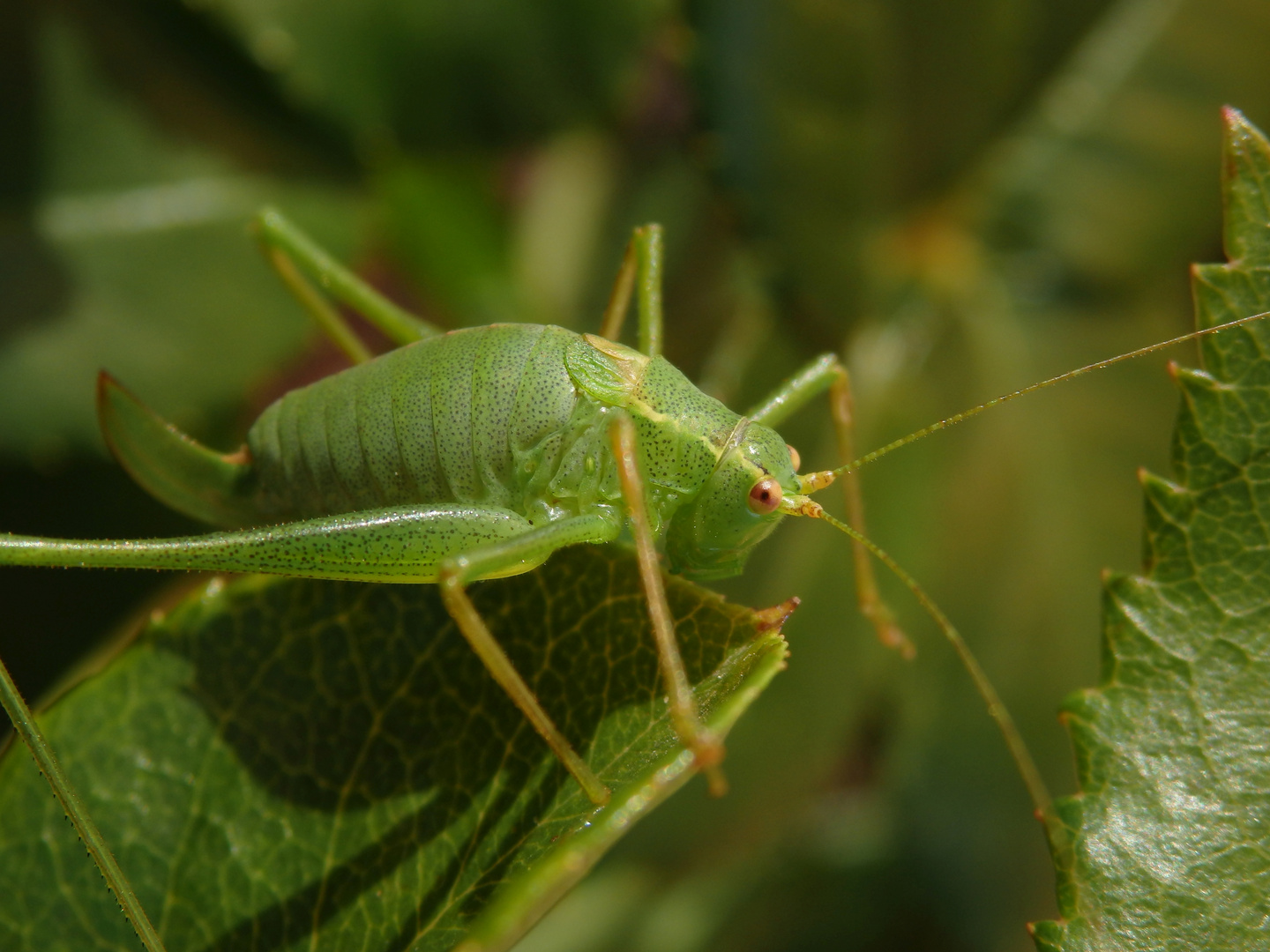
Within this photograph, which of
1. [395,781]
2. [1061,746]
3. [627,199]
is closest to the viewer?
[395,781]

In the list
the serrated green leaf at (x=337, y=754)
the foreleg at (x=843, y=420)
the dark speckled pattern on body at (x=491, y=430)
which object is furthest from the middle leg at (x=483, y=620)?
the foreleg at (x=843, y=420)

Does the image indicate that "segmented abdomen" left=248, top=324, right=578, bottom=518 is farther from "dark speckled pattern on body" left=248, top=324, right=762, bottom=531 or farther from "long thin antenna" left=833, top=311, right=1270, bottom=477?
"long thin antenna" left=833, top=311, right=1270, bottom=477

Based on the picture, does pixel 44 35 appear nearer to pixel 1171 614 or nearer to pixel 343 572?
pixel 343 572

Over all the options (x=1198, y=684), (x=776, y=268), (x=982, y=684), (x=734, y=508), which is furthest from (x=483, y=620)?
(x=776, y=268)

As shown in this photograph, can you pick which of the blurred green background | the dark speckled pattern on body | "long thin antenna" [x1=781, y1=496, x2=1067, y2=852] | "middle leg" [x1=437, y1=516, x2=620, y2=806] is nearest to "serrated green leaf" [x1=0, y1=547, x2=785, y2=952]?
"middle leg" [x1=437, y1=516, x2=620, y2=806]

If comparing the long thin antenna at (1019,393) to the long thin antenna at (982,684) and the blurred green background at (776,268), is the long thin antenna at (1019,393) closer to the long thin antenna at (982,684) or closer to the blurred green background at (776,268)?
the long thin antenna at (982,684)

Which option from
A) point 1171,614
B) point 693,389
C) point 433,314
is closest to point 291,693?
point 693,389
